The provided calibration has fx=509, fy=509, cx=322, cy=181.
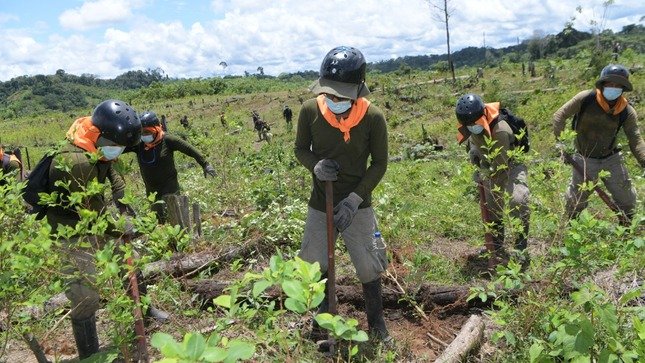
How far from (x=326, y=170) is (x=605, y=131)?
3031 mm

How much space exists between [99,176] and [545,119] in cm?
1223

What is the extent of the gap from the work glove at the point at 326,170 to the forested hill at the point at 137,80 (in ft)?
65.7

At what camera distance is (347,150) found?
125 inches

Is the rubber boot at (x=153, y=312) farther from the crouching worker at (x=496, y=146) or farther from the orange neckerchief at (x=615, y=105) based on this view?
the orange neckerchief at (x=615, y=105)

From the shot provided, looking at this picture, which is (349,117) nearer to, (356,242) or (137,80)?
(356,242)

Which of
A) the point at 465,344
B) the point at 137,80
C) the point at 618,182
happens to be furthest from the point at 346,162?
the point at 137,80

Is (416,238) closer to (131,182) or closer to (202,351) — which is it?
(202,351)

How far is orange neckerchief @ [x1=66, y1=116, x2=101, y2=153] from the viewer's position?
120 inches

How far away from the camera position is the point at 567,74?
20.3 metres

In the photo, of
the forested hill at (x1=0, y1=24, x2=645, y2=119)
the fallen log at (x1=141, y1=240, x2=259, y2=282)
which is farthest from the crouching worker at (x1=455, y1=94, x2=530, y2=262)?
the forested hill at (x1=0, y1=24, x2=645, y2=119)

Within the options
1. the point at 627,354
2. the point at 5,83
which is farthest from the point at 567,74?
the point at 5,83

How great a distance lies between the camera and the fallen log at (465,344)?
2920mm

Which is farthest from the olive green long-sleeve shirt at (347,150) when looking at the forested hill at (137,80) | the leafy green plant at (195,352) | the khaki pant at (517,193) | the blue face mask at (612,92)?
the forested hill at (137,80)

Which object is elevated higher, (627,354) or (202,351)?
(202,351)
